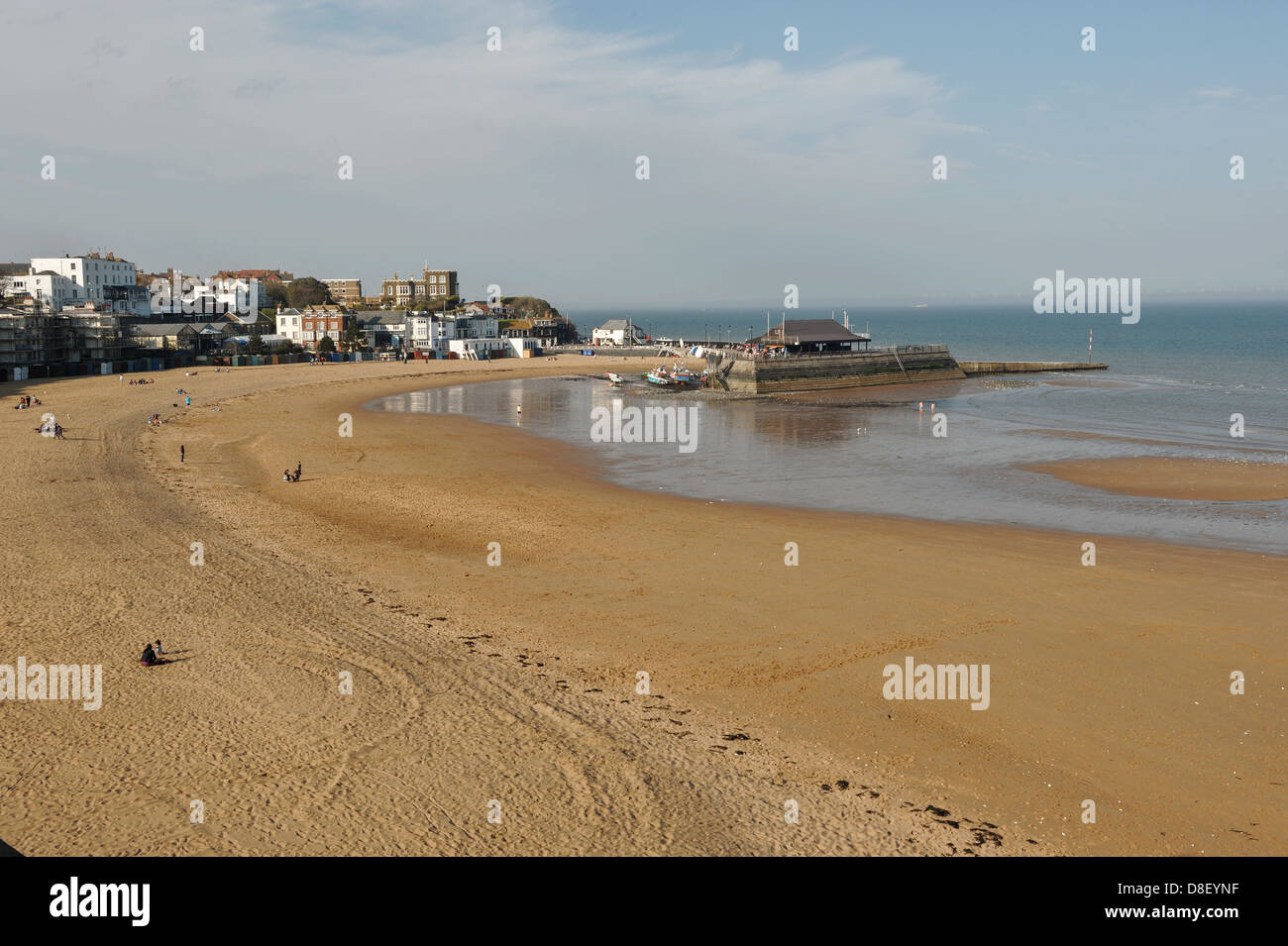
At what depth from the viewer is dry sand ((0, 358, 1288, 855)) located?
38.1 ft

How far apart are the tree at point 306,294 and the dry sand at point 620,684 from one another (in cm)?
14642

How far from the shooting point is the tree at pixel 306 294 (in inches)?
6629

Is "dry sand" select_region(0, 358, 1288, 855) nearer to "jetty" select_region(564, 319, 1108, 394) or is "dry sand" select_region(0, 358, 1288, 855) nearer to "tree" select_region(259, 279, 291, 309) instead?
"jetty" select_region(564, 319, 1108, 394)

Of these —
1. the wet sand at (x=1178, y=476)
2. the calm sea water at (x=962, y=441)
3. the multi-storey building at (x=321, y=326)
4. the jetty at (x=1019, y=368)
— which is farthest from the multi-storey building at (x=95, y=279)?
the wet sand at (x=1178, y=476)

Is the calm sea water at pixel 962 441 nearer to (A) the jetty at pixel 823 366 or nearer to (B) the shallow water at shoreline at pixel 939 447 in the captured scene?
(B) the shallow water at shoreline at pixel 939 447

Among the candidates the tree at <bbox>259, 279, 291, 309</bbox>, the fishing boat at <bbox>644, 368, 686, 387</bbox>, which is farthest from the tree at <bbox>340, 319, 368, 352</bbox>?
the tree at <bbox>259, 279, 291, 309</bbox>

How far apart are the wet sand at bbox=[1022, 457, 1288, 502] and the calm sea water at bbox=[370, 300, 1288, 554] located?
1.26 meters

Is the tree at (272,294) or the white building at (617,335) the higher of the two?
the tree at (272,294)

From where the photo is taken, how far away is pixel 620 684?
53.0 feet

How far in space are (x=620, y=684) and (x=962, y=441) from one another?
36695 millimetres

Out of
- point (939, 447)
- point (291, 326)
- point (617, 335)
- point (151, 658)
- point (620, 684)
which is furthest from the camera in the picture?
point (617, 335)

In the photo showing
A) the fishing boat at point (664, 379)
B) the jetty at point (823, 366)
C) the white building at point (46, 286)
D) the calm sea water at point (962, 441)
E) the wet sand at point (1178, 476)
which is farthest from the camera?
Answer: the white building at point (46, 286)

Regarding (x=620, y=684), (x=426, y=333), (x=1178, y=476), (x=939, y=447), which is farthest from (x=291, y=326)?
(x=620, y=684)

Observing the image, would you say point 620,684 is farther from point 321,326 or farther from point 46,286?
point 46,286
